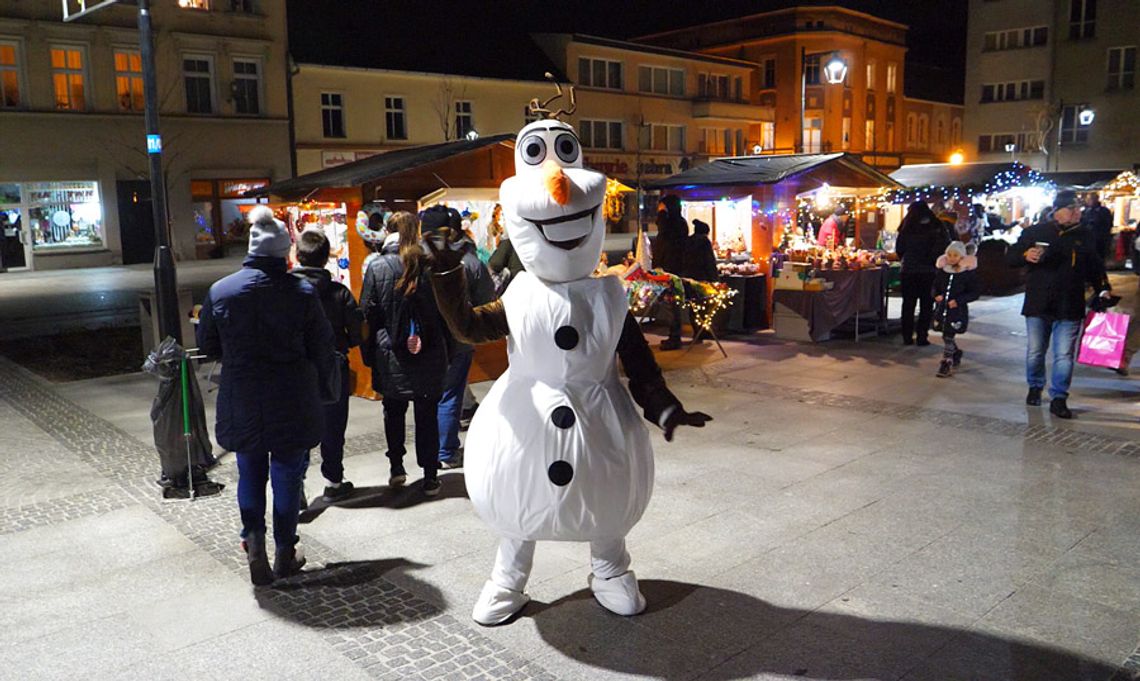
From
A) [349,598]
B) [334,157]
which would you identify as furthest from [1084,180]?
[349,598]

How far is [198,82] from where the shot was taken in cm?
2967

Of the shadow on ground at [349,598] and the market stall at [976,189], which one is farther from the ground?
the market stall at [976,189]

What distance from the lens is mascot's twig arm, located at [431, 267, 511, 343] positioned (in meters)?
4.06

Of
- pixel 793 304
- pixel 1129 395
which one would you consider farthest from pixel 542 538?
pixel 793 304

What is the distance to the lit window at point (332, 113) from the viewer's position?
32.2m

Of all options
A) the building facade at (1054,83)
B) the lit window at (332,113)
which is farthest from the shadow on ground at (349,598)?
the building facade at (1054,83)

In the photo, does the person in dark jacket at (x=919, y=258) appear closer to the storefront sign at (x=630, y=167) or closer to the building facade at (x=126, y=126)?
the building facade at (x=126, y=126)

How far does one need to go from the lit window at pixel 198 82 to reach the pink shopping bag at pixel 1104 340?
27828 millimetres

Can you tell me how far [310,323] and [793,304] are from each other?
28.9 feet

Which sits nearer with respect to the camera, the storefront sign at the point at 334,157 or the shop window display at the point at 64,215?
the shop window display at the point at 64,215

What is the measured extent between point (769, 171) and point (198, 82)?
2325 centimetres

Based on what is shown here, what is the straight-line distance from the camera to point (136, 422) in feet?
27.5

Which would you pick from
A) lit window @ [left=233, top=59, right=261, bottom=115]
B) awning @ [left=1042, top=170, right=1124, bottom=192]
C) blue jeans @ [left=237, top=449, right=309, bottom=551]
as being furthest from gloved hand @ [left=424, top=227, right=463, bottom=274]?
lit window @ [left=233, top=59, right=261, bottom=115]

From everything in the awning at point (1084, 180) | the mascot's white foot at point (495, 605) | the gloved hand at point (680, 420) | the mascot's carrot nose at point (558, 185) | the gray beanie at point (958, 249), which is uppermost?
the awning at point (1084, 180)
